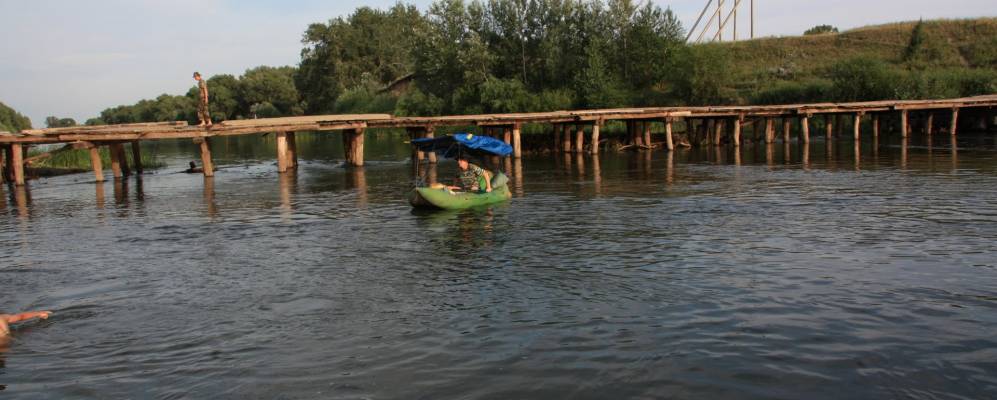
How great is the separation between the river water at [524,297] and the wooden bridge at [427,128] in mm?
8139

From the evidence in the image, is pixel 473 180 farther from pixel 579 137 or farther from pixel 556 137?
pixel 556 137

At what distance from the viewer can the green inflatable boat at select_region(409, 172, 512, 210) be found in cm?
2089

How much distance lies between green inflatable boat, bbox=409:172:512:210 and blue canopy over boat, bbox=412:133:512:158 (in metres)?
1.65

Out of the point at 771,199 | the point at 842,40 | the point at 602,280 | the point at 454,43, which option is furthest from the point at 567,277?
the point at 842,40

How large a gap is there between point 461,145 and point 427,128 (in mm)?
14861

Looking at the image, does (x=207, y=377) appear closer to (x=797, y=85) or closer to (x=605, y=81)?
(x=605, y=81)

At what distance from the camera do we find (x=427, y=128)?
124 feet

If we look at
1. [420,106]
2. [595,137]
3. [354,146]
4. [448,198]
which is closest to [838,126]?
[595,137]

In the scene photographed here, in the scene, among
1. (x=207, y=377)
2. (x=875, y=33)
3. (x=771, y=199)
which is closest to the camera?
(x=207, y=377)

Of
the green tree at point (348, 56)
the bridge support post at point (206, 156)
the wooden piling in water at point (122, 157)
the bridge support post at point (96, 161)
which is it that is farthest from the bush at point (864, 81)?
the green tree at point (348, 56)

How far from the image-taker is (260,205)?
24.1 metres

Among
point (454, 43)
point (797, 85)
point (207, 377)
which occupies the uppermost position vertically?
point (454, 43)

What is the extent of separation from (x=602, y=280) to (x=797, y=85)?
5284cm

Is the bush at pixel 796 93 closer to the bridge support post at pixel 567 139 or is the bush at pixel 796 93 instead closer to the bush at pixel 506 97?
the bush at pixel 506 97
